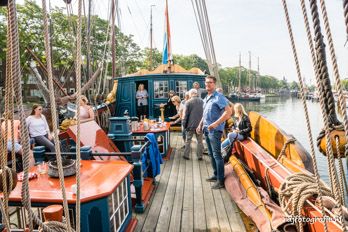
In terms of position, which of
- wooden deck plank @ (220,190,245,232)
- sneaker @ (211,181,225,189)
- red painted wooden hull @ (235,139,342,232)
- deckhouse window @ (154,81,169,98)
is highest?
deckhouse window @ (154,81,169,98)

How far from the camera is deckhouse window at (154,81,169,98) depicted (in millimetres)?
10273

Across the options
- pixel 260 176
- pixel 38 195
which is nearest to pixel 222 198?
pixel 260 176

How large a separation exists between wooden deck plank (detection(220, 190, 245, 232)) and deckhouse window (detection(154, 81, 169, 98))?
6.67 m

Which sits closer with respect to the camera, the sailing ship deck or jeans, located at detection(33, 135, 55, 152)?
the sailing ship deck

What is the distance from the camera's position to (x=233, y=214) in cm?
341

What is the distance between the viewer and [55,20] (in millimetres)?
25000

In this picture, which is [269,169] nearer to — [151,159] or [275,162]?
[275,162]

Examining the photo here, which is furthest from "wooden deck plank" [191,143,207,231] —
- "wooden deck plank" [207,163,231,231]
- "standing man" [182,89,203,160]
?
"standing man" [182,89,203,160]

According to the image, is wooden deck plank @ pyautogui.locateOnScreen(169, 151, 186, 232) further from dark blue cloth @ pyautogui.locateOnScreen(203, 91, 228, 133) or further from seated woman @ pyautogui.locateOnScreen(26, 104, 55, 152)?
seated woman @ pyautogui.locateOnScreen(26, 104, 55, 152)

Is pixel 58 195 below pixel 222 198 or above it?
above

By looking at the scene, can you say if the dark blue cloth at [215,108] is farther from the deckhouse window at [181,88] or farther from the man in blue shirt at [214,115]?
the deckhouse window at [181,88]

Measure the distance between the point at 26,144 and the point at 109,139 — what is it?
11.6ft

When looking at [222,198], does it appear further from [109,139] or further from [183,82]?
[183,82]

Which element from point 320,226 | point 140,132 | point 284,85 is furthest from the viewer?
point 284,85
